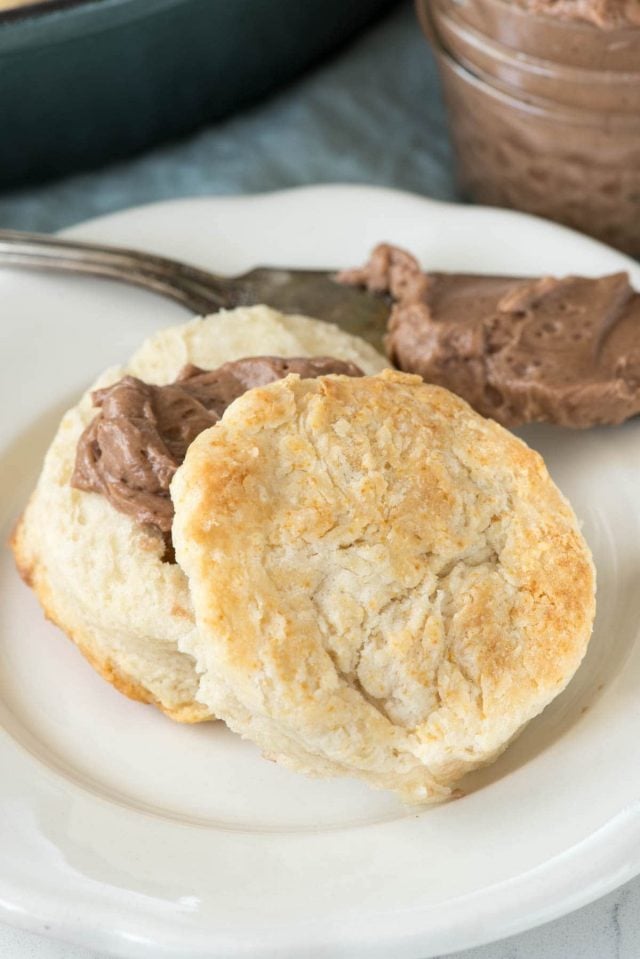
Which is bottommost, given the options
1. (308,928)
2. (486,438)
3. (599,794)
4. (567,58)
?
(308,928)

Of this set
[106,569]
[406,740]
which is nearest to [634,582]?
[406,740]

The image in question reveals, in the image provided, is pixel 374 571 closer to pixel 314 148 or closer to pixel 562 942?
pixel 562 942

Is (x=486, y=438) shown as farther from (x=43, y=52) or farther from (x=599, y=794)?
(x=43, y=52)

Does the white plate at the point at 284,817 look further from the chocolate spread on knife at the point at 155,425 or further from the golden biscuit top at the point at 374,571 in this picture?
the chocolate spread on knife at the point at 155,425

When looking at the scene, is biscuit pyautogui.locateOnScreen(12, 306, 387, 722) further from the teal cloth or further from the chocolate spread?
the teal cloth

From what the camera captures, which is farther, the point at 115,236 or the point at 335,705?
the point at 115,236

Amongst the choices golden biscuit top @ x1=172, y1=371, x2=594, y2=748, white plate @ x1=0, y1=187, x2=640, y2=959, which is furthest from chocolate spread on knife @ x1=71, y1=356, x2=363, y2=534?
white plate @ x1=0, y1=187, x2=640, y2=959

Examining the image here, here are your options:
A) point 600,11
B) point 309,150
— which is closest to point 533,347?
point 600,11
